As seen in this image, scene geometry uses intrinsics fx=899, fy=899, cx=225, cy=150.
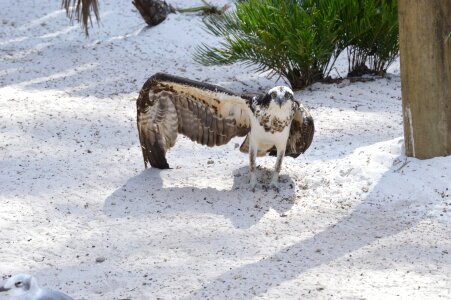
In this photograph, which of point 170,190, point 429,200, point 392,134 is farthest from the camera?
point 392,134

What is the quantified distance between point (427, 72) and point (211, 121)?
1.41m

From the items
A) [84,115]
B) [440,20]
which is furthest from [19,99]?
[440,20]

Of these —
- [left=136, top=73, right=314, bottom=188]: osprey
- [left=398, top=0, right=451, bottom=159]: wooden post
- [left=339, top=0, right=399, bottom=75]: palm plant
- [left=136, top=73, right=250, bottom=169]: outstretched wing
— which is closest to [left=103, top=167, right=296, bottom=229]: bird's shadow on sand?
[left=136, top=73, right=314, bottom=188]: osprey

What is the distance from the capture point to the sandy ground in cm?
438

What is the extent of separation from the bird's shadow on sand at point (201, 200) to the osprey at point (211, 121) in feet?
0.40

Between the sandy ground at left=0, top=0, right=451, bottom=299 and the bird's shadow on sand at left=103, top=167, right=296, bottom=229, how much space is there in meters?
0.01

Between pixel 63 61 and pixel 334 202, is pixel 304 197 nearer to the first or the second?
pixel 334 202

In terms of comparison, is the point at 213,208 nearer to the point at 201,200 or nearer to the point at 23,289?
the point at 201,200

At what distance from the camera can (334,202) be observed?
5.42 m

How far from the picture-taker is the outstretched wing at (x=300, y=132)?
5695 millimetres

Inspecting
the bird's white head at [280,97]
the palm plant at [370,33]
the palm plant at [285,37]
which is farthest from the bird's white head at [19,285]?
the palm plant at [370,33]

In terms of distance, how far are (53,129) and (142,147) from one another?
1084 mm

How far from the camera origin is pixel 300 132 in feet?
19.0

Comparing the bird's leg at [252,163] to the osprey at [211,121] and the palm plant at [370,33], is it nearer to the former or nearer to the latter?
the osprey at [211,121]
